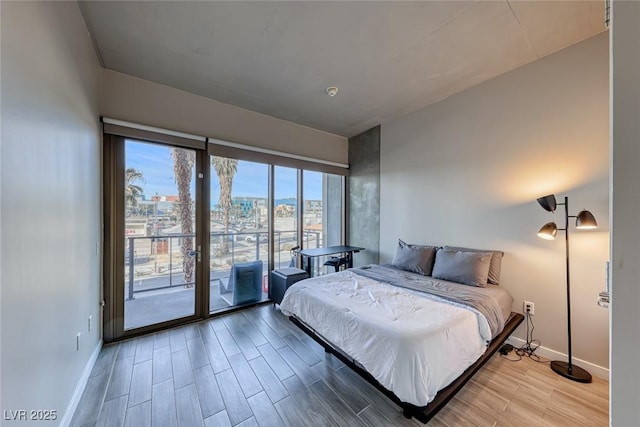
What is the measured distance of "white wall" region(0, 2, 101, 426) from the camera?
1.03m

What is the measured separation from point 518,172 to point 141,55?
4.08 metres

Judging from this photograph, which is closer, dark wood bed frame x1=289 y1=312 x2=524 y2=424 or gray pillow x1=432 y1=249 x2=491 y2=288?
dark wood bed frame x1=289 y1=312 x2=524 y2=424

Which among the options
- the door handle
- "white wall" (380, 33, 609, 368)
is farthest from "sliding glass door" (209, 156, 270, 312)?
"white wall" (380, 33, 609, 368)

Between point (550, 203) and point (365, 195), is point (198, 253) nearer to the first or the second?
point (365, 195)

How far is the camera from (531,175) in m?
2.52

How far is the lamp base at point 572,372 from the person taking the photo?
80.0 inches

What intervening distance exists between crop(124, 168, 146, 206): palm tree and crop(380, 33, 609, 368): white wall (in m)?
3.64

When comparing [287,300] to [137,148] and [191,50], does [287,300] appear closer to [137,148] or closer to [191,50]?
[137,148]

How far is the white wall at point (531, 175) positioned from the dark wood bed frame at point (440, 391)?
0.52m

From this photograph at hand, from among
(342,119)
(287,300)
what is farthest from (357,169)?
(287,300)

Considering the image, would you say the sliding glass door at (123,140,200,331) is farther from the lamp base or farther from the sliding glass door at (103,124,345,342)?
the lamp base

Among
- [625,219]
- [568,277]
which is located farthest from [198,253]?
[568,277]

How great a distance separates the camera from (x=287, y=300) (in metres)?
2.55

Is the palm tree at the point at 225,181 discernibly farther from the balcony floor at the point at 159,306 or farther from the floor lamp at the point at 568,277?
the floor lamp at the point at 568,277
